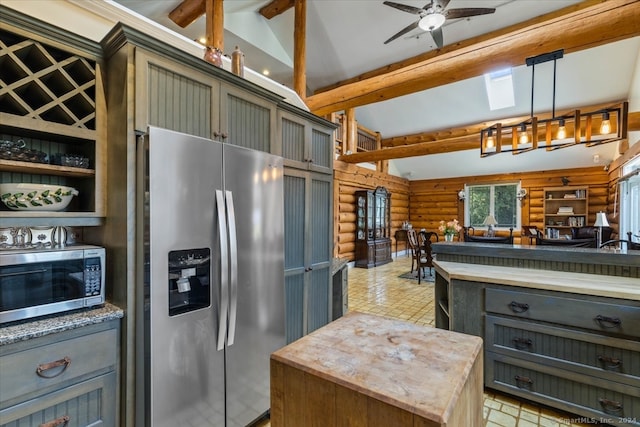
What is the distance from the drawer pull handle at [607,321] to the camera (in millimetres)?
1757

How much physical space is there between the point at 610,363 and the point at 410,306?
2.62 meters

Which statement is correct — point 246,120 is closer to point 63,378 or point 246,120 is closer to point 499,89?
point 63,378

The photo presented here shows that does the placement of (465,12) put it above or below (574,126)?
above

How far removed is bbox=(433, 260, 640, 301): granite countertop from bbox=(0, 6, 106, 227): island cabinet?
249 cm

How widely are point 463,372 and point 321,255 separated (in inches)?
73.1

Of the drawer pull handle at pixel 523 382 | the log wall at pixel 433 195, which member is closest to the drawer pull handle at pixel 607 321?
the drawer pull handle at pixel 523 382

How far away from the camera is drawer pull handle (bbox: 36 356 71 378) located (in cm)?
124

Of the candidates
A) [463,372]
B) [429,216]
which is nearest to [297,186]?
[463,372]

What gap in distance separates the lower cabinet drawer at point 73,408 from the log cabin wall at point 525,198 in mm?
9715

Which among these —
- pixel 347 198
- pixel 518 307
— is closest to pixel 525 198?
pixel 347 198

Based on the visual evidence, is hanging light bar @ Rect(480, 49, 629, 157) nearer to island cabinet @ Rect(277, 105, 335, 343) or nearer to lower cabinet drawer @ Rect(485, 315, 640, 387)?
island cabinet @ Rect(277, 105, 335, 343)

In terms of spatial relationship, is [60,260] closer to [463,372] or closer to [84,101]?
[84,101]

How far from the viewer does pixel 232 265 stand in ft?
5.58

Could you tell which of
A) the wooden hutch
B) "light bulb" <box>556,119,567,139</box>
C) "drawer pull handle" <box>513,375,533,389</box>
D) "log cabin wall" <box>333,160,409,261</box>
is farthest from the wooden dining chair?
"drawer pull handle" <box>513,375,533,389</box>
